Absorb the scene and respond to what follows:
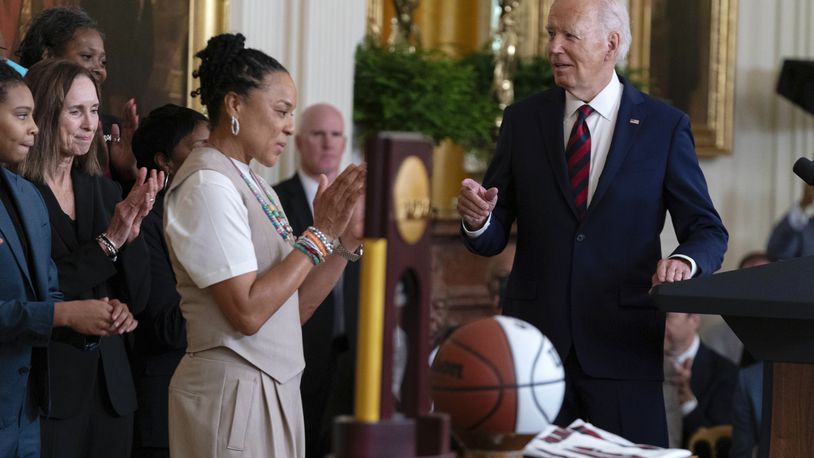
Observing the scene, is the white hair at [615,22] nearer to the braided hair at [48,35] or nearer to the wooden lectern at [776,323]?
the wooden lectern at [776,323]

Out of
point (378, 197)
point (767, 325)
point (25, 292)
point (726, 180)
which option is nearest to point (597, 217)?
point (767, 325)

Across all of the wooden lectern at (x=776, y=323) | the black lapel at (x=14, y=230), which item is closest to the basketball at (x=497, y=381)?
the wooden lectern at (x=776, y=323)

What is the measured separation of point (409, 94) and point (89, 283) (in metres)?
3.61

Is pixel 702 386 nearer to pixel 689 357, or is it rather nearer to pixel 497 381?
pixel 689 357

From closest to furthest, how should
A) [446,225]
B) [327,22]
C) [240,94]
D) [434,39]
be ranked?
[240,94] → [327,22] → [446,225] → [434,39]

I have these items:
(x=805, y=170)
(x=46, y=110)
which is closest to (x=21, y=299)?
(x=46, y=110)

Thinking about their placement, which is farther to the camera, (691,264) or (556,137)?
(556,137)

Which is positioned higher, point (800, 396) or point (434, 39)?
point (434, 39)

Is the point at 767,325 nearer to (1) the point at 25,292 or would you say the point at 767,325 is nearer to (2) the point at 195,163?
(2) the point at 195,163

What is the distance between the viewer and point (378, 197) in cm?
186

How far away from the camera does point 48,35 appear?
4402 mm

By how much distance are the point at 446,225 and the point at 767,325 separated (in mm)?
4812

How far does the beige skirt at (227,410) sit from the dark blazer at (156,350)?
3.20ft

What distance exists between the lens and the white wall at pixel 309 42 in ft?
20.6
